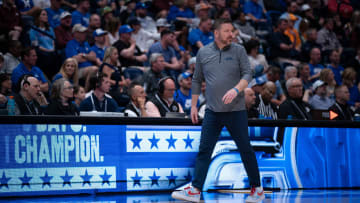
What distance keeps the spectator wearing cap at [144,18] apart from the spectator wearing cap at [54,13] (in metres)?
1.94

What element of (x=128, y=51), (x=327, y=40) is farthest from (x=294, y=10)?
(x=128, y=51)

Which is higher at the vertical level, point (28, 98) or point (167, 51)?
point (167, 51)

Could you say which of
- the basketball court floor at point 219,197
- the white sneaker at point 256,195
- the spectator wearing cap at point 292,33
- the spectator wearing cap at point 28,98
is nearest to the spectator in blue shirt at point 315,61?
the spectator wearing cap at point 292,33

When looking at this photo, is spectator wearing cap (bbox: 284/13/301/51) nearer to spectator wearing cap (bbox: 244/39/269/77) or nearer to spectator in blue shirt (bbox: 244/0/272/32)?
spectator in blue shirt (bbox: 244/0/272/32)

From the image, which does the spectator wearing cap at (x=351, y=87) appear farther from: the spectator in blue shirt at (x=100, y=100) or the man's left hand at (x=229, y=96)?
the man's left hand at (x=229, y=96)

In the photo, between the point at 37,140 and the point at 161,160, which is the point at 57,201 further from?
the point at 161,160

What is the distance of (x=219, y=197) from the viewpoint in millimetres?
6203

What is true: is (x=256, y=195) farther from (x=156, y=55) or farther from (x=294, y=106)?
(x=156, y=55)

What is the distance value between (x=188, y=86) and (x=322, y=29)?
7.01 metres

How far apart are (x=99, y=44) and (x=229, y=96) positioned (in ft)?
21.0

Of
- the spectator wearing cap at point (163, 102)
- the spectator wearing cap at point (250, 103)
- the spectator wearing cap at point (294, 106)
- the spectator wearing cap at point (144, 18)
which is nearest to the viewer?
the spectator wearing cap at point (163, 102)

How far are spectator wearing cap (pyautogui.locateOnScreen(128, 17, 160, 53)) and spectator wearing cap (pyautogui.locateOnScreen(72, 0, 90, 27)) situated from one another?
1069 mm

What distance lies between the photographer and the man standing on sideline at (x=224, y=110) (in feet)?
18.7

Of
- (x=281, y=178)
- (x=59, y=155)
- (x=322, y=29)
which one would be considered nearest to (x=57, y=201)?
(x=59, y=155)
